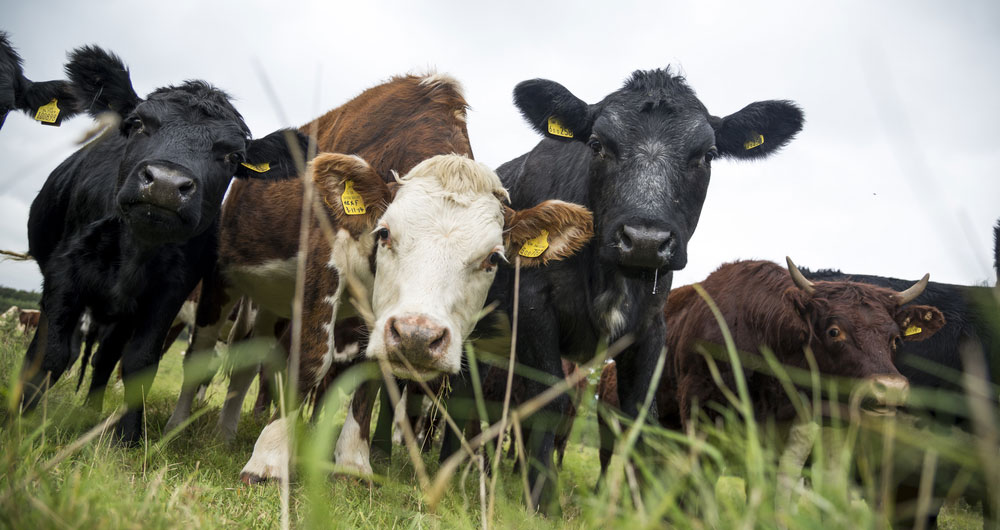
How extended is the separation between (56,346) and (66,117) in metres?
2.45

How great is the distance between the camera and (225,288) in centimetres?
588

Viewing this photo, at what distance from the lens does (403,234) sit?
12.3 feet

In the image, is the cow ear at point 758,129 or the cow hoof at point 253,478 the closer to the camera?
the cow hoof at point 253,478

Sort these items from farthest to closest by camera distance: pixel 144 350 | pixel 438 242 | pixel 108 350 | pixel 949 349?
pixel 949 349 < pixel 108 350 < pixel 144 350 < pixel 438 242

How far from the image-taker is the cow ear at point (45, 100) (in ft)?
16.7

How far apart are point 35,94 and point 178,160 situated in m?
2.31

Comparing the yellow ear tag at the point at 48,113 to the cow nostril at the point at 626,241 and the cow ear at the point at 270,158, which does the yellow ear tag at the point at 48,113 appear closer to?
the cow ear at the point at 270,158

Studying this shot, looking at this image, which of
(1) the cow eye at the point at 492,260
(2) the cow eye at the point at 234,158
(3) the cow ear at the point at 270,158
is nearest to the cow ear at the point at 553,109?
(1) the cow eye at the point at 492,260

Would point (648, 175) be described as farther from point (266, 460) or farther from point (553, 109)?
point (266, 460)

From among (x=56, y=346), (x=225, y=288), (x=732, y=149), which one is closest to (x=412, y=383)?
(x=225, y=288)

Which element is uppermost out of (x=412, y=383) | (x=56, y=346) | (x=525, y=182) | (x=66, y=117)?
(x=66, y=117)

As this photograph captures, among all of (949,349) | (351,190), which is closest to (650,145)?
(351,190)

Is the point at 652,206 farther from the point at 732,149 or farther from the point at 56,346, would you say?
the point at 56,346

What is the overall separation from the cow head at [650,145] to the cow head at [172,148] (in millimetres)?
1810
